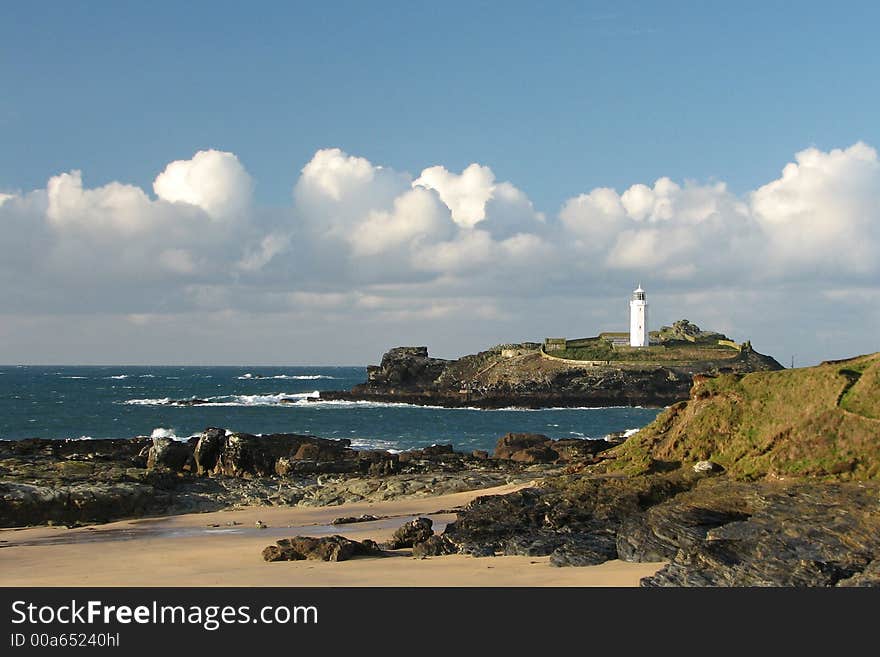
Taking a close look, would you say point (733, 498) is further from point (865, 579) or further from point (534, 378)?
point (534, 378)

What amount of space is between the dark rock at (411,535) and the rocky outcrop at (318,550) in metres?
0.80

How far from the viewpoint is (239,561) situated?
14.9 m

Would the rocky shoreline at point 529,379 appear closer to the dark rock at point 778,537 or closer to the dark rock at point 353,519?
the dark rock at point 353,519

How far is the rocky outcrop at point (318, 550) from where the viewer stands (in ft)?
47.9

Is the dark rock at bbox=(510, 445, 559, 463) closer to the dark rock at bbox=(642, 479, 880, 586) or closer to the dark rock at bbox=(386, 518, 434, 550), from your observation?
the dark rock at bbox=(386, 518, 434, 550)

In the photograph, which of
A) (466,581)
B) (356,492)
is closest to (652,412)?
(356,492)

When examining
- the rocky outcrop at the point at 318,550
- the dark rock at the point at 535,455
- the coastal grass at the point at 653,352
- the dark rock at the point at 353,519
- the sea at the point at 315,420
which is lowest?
the sea at the point at 315,420

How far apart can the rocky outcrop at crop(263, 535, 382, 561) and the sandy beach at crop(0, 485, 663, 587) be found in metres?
0.27

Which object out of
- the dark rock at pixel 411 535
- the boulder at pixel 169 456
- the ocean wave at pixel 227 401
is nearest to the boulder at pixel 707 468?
the dark rock at pixel 411 535

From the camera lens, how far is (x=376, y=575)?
12.8 meters

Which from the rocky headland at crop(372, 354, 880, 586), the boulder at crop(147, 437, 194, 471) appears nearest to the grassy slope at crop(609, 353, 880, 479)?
the rocky headland at crop(372, 354, 880, 586)

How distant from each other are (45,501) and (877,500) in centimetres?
1947
